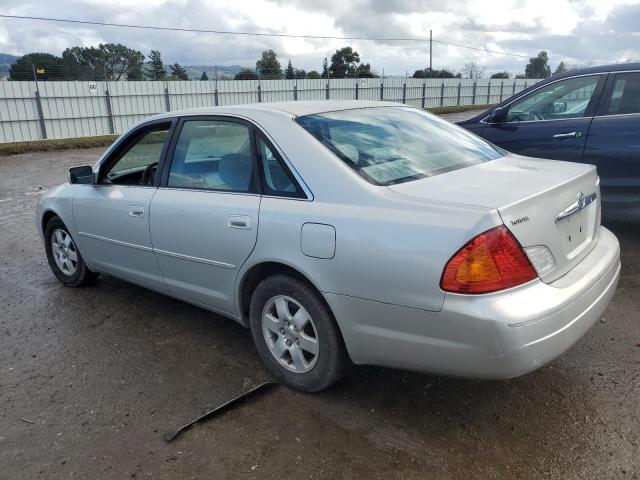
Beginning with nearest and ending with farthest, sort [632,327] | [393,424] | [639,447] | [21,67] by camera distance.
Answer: [639,447] → [393,424] → [632,327] → [21,67]

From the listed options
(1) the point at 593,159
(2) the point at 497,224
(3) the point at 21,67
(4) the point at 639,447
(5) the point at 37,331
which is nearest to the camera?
(2) the point at 497,224

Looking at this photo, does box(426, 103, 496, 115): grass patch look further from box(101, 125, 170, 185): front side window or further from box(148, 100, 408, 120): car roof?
box(148, 100, 408, 120): car roof

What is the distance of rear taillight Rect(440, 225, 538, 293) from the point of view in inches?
89.6

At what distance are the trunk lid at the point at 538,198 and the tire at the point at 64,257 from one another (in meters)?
3.21

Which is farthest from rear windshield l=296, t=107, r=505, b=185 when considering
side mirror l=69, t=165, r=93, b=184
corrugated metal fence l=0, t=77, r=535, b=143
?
corrugated metal fence l=0, t=77, r=535, b=143

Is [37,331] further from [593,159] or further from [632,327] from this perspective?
[593,159]

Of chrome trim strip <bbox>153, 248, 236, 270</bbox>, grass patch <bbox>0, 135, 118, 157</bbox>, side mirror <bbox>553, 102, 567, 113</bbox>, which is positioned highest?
side mirror <bbox>553, 102, 567, 113</bbox>

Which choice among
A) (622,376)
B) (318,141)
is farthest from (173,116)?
(622,376)

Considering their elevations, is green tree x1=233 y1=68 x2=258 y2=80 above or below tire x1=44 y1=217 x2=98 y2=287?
above

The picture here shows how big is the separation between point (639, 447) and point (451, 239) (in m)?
1.31

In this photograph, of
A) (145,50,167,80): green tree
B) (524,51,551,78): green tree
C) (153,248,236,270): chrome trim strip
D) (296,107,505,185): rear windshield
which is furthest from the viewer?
(524,51,551,78): green tree

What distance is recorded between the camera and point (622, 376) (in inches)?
121

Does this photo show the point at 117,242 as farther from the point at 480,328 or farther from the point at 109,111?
the point at 109,111

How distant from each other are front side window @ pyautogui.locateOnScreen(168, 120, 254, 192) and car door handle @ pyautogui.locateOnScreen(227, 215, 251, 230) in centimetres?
18
